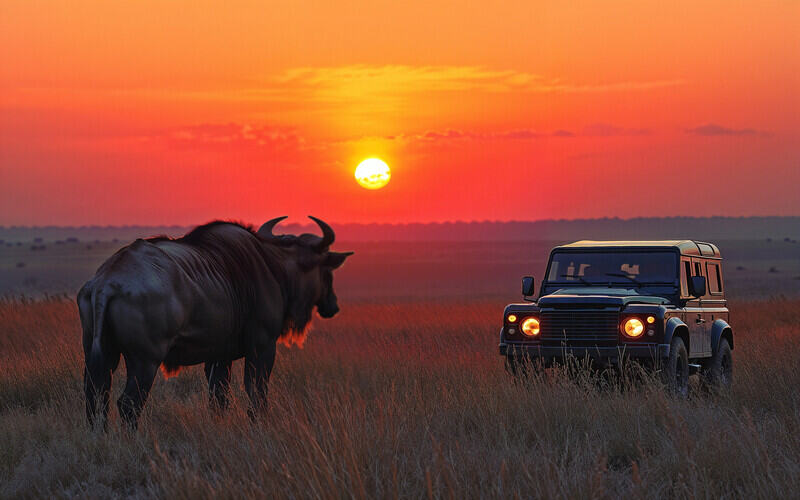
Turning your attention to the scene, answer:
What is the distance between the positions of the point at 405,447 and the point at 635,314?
4.31 m

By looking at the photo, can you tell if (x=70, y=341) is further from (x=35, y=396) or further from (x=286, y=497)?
(x=286, y=497)

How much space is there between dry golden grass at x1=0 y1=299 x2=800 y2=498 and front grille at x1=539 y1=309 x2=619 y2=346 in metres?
0.51

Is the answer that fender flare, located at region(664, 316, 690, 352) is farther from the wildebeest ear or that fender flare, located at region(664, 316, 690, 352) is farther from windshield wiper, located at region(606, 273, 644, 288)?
the wildebeest ear

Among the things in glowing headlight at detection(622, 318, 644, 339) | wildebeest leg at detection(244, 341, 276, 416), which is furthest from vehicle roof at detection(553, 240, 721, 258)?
wildebeest leg at detection(244, 341, 276, 416)

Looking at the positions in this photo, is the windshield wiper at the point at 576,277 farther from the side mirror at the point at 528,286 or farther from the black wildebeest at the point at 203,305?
the black wildebeest at the point at 203,305

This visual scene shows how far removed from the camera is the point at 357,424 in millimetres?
7547

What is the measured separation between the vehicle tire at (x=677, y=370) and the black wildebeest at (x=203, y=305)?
155 inches

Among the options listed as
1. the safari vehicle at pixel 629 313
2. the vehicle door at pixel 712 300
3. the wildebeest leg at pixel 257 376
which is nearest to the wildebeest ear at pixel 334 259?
the wildebeest leg at pixel 257 376

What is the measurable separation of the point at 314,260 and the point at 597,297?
10.7 ft

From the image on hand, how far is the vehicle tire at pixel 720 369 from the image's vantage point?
39.9 feet

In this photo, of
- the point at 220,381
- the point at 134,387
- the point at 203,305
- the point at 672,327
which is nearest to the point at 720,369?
the point at 672,327

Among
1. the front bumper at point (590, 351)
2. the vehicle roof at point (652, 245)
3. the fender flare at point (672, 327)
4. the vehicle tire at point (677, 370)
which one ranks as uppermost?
the vehicle roof at point (652, 245)

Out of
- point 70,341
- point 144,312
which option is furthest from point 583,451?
point 70,341

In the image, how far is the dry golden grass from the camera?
20.4 feet
